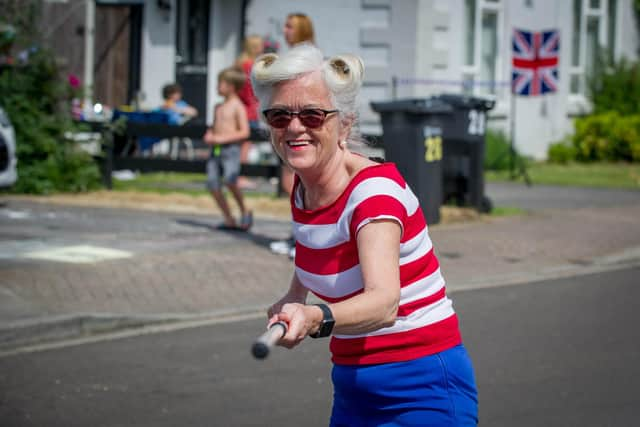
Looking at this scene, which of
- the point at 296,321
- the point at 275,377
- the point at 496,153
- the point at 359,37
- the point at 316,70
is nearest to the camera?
the point at 296,321

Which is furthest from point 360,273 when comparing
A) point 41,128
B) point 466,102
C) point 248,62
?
point 41,128

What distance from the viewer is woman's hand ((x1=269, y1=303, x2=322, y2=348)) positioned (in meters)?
2.38

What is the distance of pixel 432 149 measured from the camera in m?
12.2

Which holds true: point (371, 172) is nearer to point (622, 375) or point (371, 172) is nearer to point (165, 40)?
point (622, 375)

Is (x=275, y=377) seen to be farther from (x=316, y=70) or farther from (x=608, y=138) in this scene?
(x=608, y=138)

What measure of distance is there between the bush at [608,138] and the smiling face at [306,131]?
20408mm

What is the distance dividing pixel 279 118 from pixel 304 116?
2.9 inches

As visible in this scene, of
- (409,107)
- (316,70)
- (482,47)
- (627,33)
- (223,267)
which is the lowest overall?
(223,267)

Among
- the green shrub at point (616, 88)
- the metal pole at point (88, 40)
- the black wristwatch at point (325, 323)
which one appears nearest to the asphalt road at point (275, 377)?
the black wristwatch at point (325, 323)

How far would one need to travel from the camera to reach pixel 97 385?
247 inches

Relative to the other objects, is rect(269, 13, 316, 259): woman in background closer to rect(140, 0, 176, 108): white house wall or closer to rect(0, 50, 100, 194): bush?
rect(0, 50, 100, 194): bush

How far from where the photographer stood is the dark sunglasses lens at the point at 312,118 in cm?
287

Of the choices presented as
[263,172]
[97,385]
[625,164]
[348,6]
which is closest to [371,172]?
Answer: [97,385]

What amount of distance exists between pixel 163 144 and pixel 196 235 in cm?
899
